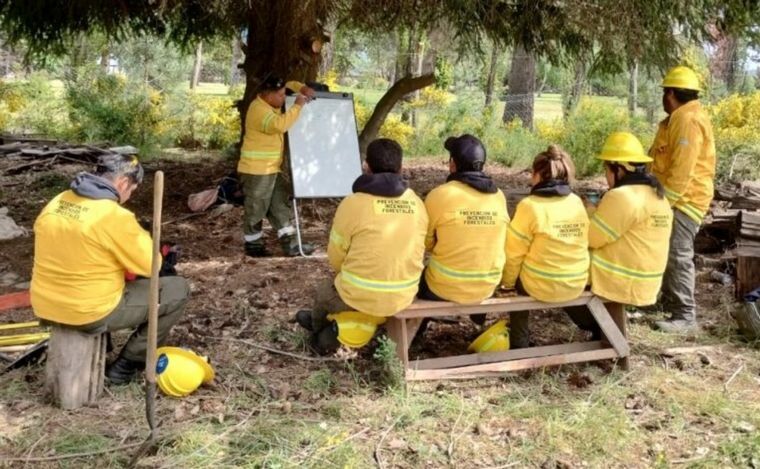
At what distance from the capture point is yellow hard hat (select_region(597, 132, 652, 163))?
14.1 ft

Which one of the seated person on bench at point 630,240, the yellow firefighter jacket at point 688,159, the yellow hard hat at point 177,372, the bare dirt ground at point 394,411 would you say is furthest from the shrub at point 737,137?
the yellow hard hat at point 177,372

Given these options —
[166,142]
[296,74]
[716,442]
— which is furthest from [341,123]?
[166,142]

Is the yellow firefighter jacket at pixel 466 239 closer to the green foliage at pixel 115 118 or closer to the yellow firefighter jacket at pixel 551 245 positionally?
the yellow firefighter jacket at pixel 551 245

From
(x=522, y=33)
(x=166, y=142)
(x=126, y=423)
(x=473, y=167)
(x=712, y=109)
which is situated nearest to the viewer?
(x=126, y=423)

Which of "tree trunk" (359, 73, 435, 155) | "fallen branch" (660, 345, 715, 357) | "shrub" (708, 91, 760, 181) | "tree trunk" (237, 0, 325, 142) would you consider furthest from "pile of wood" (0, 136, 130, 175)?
"shrub" (708, 91, 760, 181)

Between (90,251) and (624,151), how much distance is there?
3.17 m

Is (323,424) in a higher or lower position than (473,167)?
lower

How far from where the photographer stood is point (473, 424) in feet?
11.7

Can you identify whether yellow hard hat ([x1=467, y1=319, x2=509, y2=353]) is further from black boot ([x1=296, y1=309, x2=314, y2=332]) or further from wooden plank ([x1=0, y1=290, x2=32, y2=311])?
wooden plank ([x1=0, y1=290, x2=32, y2=311])

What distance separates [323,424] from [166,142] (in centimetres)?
1150

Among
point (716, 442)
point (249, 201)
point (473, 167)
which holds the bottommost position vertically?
point (716, 442)

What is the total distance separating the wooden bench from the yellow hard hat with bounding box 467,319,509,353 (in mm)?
116

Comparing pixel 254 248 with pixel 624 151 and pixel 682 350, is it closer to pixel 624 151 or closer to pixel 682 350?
pixel 624 151

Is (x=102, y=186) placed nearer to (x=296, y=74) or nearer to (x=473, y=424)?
(x=473, y=424)
